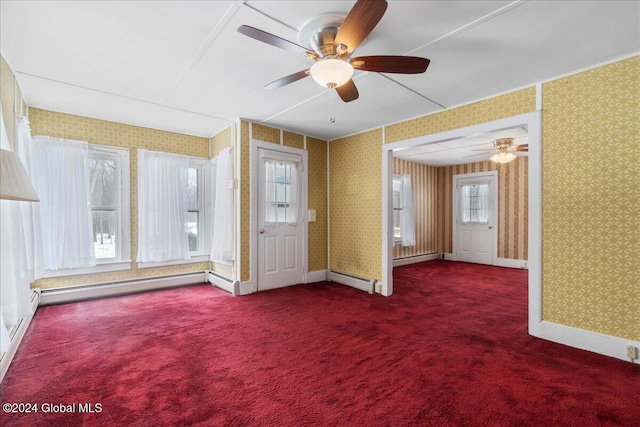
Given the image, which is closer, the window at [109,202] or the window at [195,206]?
the window at [109,202]

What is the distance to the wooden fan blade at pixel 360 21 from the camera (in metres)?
1.56

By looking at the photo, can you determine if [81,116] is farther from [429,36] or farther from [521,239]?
[521,239]

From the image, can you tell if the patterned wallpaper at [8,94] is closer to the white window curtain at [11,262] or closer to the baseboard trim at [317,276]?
the white window curtain at [11,262]

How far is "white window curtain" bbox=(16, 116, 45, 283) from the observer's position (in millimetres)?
2850

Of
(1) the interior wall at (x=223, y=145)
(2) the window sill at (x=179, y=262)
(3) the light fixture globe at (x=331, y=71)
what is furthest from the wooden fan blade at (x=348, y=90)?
(2) the window sill at (x=179, y=262)

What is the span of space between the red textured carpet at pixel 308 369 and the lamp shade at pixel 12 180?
1.33 meters

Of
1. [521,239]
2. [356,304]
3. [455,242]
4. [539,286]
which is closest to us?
[539,286]

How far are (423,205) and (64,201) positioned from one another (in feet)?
23.7

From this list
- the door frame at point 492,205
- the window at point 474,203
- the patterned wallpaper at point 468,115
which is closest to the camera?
the patterned wallpaper at point 468,115

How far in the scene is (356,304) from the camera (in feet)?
12.9

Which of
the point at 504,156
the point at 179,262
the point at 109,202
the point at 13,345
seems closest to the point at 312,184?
the point at 179,262

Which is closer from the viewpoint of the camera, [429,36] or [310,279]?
[429,36]

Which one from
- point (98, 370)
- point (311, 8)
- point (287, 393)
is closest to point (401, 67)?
point (311, 8)

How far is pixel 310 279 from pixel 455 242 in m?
4.60
